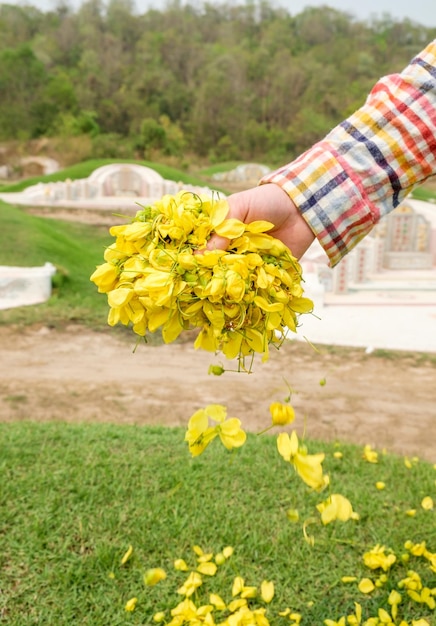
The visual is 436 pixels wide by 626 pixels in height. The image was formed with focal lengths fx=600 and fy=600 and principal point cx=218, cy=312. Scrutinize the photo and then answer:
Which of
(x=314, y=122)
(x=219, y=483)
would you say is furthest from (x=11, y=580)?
(x=314, y=122)

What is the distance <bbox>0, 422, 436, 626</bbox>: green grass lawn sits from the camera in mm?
1585

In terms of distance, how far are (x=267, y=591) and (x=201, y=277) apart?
1.04 metres

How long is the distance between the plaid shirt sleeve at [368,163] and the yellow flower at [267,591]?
0.93 meters

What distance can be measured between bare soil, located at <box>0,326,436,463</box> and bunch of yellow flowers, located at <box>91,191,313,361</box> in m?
1.90

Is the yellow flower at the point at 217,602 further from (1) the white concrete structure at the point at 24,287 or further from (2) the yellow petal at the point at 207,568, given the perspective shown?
(1) the white concrete structure at the point at 24,287

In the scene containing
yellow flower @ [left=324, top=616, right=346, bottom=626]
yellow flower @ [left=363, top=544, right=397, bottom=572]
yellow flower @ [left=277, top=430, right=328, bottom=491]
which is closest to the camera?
yellow flower @ [left=277, top=430, right=328, bottom=491]

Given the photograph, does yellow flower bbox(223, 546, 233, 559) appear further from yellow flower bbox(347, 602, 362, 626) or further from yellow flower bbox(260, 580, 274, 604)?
yellow flower bbox(347, 602, 362, 626)

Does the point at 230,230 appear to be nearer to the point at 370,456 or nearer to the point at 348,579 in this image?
the point at 348,579

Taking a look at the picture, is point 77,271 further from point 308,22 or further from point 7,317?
point 308,22

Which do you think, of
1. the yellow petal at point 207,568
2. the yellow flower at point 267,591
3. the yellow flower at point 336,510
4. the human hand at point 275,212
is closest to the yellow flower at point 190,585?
the yellow petal at point 207,568

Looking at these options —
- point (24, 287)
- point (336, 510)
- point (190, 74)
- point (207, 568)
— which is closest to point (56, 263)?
point (24, 287)

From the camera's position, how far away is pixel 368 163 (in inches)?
44.8

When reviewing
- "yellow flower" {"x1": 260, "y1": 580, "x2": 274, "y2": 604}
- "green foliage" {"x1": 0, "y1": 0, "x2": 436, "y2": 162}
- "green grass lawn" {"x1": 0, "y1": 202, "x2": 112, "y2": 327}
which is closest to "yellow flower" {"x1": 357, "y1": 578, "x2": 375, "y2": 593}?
"yellow flower" {"x1": 260, "y1": 580, "x2": 274, "y2": 604}

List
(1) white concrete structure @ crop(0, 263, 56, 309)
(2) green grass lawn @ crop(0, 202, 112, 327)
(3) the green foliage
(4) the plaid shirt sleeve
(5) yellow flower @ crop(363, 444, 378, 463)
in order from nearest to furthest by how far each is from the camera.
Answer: (4) the plaid shirt sleeve → (5) yellow flower @ crop(363, 444, 378, 463) → (2) green grass lawn @ crop(0, 202, 112, 327) → (1) white concrete structure @ crop(0, 263, 56, 309) → (3) the green foliage
